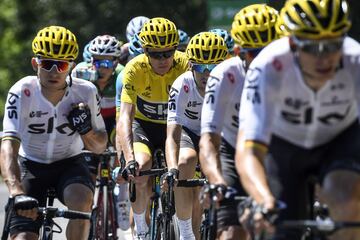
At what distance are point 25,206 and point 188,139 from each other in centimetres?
294

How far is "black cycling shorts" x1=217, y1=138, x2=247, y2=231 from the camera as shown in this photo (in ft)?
26.7

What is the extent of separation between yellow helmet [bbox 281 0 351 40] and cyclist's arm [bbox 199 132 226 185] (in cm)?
136

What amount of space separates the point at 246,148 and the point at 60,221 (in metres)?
9.09

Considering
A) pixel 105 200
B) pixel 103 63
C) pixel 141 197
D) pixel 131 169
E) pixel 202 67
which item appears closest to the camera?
pixel 131 169

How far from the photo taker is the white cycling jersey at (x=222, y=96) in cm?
822

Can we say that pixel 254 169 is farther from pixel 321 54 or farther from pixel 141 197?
pixel 141 197

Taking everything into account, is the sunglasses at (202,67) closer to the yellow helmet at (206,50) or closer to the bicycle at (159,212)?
the yellow helmet at (206,50)

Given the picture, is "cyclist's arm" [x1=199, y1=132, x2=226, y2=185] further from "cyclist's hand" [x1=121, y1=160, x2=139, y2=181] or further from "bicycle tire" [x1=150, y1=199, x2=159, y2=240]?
"bicycle tire" [x1=150, y1=199, x2=159, y2=240]

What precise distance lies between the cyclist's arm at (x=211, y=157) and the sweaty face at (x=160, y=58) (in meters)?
3.39

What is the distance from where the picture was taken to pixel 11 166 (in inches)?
360

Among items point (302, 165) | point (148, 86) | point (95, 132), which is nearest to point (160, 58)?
point (148, 86)

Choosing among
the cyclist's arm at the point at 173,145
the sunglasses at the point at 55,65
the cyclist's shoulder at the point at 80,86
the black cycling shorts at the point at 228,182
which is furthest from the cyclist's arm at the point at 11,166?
the cyclist's arm at the point at 173,145

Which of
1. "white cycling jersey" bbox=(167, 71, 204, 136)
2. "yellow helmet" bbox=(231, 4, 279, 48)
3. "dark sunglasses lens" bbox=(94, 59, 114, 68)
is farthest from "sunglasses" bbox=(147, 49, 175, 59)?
"yellow helmet" bbox=(231, 4, 279, 48)

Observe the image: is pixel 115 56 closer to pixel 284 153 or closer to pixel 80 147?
pixel 80 147
